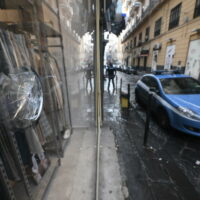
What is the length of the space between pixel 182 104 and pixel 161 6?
13927 millimetres

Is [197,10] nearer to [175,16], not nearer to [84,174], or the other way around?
[175,16]

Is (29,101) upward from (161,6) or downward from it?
downward

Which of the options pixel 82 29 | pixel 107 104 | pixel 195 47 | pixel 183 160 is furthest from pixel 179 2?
pixel 183 160

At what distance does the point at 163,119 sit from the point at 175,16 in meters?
11.2

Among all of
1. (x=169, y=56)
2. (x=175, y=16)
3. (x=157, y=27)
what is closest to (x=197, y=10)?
(x=175, y=16)

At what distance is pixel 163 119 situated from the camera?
123 inches

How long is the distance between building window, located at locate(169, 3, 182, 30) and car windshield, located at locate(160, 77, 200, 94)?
29.8 feet

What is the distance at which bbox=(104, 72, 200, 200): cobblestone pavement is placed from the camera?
1.63 meters

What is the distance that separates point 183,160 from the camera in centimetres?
216

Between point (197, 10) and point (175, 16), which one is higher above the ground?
point (175, 16)

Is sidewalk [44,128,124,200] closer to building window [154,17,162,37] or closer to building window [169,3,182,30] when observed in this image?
building window [169,3,182,30]

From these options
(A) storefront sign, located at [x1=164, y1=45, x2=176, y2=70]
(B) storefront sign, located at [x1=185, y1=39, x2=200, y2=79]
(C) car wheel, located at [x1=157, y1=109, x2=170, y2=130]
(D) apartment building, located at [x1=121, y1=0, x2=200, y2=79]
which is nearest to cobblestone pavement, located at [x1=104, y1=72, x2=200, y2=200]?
(C) car wheel, located at [x1=157, y1=109, x2=170, y2=130]

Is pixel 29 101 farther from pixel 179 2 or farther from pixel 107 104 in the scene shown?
pixel 179 2

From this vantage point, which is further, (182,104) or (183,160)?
(182,104)
